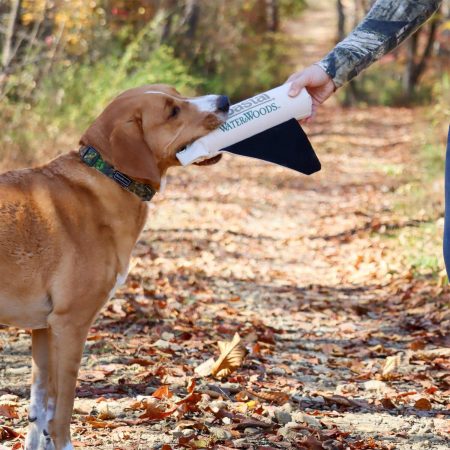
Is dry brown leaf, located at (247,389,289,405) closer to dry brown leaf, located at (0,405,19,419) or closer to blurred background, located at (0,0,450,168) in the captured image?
dry brown leaf, located at (0,405,19,419)

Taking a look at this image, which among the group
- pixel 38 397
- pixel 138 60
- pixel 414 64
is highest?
pixel 414 64

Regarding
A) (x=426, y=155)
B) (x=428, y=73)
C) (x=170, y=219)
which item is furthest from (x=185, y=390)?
(x=428, y=73)

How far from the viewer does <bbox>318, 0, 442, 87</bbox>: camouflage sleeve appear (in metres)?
4.64

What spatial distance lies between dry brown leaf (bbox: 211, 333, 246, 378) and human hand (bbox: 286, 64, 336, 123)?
5.89ft

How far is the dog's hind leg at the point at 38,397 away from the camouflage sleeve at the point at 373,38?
6.76ft

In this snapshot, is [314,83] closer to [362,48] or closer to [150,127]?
[362,48]

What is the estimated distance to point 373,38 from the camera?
4.77 m

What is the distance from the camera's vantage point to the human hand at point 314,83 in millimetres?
4703

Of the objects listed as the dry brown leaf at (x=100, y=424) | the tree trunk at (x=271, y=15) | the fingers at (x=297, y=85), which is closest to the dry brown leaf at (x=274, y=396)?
the dry brown leaf at (x=100, y=424)

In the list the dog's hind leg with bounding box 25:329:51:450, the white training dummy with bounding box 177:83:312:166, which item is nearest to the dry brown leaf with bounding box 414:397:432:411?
the white training dummy with bounding box 177:83:312:166

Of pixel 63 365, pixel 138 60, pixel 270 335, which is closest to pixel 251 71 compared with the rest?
pixel 138 60

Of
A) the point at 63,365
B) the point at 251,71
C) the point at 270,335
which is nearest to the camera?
the point at 63,365

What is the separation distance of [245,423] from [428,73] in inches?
1390

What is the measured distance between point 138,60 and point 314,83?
15165 millimetres
